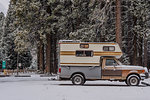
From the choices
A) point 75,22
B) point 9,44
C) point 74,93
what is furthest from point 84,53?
point 9,44

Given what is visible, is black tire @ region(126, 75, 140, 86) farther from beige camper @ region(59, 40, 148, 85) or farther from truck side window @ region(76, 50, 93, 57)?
truck side window @ region(76, 50, 93, 57)

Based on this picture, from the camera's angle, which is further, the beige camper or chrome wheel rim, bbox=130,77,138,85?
the beige camper

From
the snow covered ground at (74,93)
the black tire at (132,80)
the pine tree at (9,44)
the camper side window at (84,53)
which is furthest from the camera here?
the pine tree at (9,44)

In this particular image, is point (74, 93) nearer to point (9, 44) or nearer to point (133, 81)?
point (133, 81)

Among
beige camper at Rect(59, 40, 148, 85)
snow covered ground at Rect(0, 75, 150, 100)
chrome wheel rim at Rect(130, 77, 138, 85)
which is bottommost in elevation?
snow covered ground at Rect(0, 75, 150, 100)

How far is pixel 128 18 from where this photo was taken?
34.5m

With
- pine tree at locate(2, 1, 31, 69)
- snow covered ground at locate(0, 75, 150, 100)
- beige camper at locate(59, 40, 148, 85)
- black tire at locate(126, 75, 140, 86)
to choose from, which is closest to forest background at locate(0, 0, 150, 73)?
beige camper at locate(59, 40, 148, 85)

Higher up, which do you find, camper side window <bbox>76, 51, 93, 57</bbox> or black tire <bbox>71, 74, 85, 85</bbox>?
camper side window <bbox>76, 51, 93, 57</bbox>

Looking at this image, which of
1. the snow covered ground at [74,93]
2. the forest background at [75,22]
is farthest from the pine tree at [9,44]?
the snow covered ground at [74,93]

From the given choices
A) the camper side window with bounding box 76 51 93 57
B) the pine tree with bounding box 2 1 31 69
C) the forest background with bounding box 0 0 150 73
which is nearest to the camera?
the camper side window with bounding box 76 51 93 57

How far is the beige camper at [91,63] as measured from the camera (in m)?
18.8

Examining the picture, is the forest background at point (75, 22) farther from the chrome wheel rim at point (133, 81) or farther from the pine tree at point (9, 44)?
the pine tree at point (9, 44)

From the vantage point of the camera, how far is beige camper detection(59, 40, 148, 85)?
1878cm

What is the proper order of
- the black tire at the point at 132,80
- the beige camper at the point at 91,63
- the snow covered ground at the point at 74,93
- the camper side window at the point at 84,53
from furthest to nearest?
the camper side window at the point at 84,53
the beige camper at the point at 91,63
the black tire at the point at 132,80
the snow covered ground at the point at 74,93
